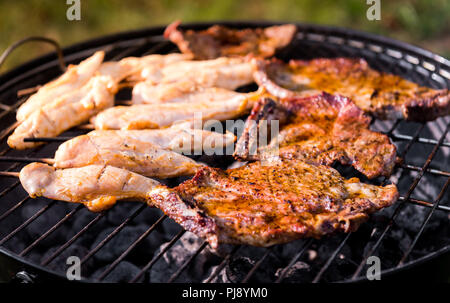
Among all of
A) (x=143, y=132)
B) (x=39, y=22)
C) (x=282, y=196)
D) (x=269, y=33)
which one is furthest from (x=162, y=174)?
(x=39, y=22)

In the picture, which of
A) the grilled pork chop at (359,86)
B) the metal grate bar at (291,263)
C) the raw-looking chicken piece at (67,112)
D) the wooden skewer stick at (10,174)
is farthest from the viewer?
the grilled pork chop at (359,86)

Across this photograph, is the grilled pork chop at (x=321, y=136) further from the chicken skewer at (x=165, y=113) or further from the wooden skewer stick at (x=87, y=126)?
the wooden skewer stick at (x=87, y=126)

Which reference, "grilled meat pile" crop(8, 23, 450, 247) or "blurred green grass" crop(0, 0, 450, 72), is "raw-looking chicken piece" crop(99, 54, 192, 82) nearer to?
"grilled meat pile" crop(8, 23, 450, 247)

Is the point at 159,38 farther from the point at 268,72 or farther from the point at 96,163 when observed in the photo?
the point at 96,163

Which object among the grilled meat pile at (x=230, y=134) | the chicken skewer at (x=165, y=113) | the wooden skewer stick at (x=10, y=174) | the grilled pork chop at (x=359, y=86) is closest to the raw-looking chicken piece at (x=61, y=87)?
the grilled meat pile at (x=230, y=134)

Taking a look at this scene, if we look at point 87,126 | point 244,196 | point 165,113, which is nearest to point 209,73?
point 165,113

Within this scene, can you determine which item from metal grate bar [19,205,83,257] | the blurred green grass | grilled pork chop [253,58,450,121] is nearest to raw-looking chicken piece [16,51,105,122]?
metal grate bar [19,205,83,257]
